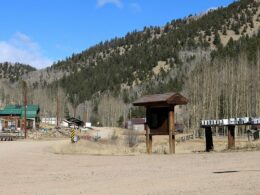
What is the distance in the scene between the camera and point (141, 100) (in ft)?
110

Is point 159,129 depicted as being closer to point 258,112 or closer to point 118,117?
point 258,112

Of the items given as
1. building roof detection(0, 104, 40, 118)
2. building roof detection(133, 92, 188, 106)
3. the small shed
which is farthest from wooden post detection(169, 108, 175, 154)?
building roof detection(0, 104, 40, 118)

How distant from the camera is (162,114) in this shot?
107ft

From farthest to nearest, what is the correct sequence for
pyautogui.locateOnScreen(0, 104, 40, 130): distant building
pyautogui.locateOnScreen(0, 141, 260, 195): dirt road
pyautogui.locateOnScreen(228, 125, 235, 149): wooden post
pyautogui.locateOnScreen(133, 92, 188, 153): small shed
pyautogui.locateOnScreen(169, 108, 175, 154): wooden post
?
pyautogui.locateOnScreen(0, 104, 40, 130): distant building
pyautogui.locateOnScreen(228, 125, 235, 149): wooden post
pyautogui.locateOnScreen(133, 92, 188, 153): small shed
pyautogui.locateOnScreen(169, 108, 175, 154): wooden post
pyautogui.locateOnScreen(0, 141, 260, 195): dirt road

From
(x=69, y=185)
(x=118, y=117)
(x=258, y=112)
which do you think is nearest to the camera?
(x=69, y=185)

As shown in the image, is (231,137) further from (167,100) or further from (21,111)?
(21,111)

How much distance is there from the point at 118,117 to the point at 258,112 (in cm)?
8394

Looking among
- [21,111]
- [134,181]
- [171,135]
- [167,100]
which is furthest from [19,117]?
[134,181]

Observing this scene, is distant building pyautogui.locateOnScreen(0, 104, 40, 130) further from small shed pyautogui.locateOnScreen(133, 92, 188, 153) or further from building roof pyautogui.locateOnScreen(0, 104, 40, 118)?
small shed pyautogui.locateOnScreen(133, 92, 188, 153)

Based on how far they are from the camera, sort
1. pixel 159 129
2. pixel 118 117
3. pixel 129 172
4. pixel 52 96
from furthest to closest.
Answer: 1. pixel 52 96
2. pixel 118 117
3. pixel 159 129
4. pixel 129 172

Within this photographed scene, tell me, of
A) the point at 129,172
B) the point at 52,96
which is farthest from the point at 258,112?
the point at 52,96

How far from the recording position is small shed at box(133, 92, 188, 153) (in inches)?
1250

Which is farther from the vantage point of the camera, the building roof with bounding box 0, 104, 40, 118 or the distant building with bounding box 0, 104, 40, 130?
the building roof with bounding box 0, 104, 40, 118

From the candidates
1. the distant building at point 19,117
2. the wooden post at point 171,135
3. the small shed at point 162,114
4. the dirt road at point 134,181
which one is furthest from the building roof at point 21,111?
the dirt road at point 134,181
